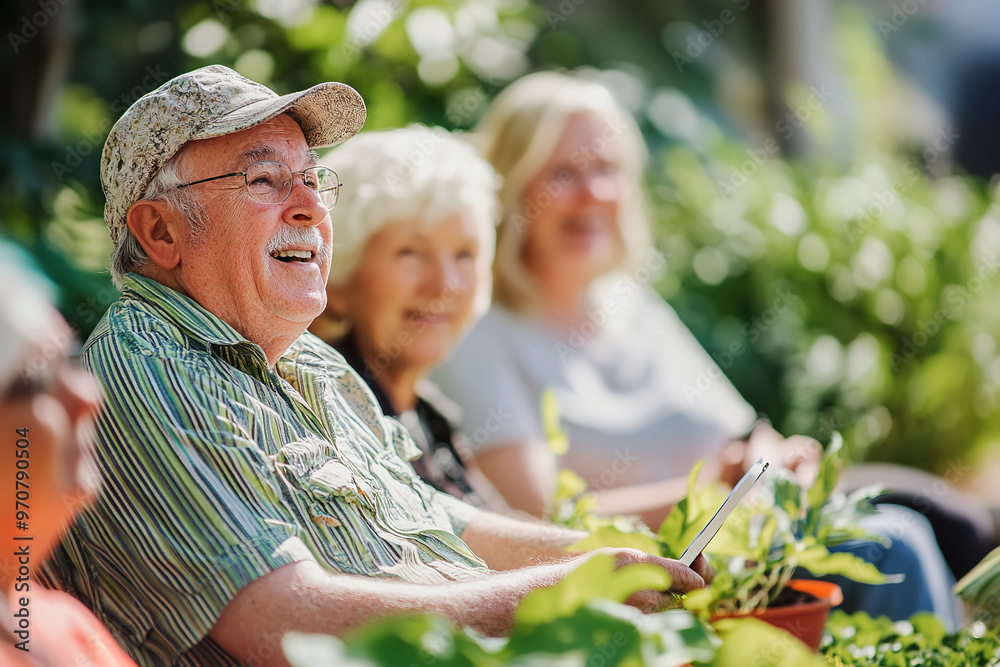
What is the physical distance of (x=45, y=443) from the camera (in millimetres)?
1144

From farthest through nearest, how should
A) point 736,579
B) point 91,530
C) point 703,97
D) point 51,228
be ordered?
point 703,97
point 51,228
point 736,579
point 91,530

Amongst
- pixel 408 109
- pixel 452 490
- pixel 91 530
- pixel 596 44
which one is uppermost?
pixel 596 44

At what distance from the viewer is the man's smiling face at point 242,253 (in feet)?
5.25

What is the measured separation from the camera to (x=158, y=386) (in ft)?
4.65

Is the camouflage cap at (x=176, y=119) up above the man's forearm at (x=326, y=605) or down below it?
above

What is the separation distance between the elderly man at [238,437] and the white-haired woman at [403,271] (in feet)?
1.98

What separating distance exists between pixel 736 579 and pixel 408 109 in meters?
2.35

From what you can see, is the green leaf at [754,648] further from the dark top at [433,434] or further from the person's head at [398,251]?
the person's head at [398,251]

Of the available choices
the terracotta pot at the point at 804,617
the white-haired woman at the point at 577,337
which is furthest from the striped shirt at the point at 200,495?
the white-haired woman at the point at 577,337

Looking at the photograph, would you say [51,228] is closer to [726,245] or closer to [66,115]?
[66,115]

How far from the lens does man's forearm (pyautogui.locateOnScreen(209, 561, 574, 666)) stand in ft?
4.28

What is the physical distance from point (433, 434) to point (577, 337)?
92 cm

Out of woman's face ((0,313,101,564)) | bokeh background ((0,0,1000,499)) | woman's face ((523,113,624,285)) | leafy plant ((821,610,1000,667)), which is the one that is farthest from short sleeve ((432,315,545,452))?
woman's face ((0,313,101,564))

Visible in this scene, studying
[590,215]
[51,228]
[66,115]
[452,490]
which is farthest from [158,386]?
[66,115]
